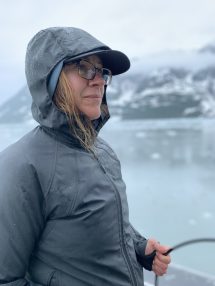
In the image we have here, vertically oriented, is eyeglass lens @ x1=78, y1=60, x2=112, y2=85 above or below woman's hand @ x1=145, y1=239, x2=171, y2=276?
above

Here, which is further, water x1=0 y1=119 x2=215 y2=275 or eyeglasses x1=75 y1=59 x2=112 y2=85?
water x1=0 y1=119 x2=215 y2=275

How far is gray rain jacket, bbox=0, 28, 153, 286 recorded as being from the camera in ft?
1.95

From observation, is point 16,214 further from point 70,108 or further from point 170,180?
point 170,180

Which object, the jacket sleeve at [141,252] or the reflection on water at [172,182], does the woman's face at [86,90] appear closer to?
the jacket sleeve at [141,252]

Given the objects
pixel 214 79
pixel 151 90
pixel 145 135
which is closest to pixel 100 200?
pixel 145 135

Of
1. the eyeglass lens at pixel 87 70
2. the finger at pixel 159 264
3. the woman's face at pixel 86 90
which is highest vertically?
the eyeglass lens at pixel 87 70

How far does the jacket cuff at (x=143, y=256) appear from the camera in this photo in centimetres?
82

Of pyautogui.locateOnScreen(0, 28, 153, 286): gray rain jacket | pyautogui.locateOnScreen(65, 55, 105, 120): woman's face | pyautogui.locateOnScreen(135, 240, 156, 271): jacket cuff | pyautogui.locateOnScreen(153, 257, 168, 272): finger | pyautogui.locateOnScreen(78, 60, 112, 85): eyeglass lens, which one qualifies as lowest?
pyautogui.locateOnScreen(153, 257, 168, 272): finger

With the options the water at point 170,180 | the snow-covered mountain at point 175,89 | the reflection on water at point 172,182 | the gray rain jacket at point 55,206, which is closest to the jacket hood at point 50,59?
the gray rain jacket at point 55,206

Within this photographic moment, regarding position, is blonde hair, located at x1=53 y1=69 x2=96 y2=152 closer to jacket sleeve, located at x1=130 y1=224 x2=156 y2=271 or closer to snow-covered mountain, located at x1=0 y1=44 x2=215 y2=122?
jacket sleeve, located at x1=130 y1=224 x2=156 y2=271

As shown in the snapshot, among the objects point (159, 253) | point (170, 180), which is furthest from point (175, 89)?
point (159, 253)

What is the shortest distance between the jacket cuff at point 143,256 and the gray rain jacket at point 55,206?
0.12 m

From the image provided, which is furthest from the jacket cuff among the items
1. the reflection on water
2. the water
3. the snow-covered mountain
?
the snow-covered mountain

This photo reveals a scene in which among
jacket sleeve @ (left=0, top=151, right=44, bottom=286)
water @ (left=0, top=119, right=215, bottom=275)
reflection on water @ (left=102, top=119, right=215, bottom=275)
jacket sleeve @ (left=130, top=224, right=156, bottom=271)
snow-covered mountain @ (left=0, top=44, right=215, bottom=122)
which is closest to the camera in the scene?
jacket sleeve @ (left=0, top=151, right=44, bottom=286)
